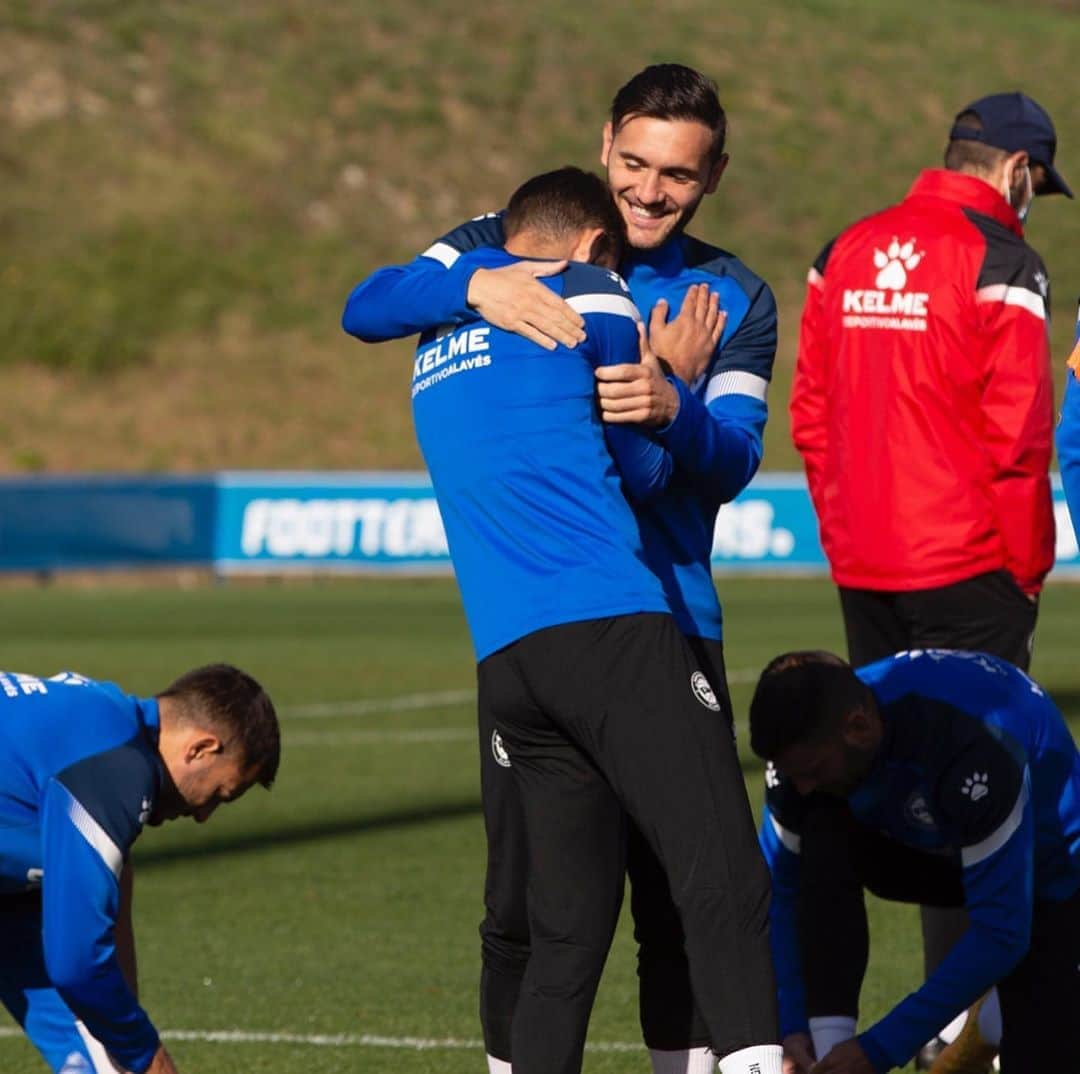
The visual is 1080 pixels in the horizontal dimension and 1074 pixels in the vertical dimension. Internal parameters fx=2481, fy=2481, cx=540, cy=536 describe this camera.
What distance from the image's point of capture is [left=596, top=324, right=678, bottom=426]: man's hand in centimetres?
445

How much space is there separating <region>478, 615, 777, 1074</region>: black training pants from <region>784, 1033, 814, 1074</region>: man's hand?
2.74ft

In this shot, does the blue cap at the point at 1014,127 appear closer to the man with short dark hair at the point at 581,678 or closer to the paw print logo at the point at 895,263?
the paw print logo at the point at 895,263

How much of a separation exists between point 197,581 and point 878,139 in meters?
29.5

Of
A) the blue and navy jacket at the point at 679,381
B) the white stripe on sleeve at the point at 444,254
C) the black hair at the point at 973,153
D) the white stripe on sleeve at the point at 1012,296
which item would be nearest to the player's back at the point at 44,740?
the blue and navy jacket at the point at 679,381

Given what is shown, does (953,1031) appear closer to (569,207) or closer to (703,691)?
(703,691)

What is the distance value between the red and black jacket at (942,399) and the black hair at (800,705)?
1.27m

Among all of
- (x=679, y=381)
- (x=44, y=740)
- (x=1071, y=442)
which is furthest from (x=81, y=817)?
(x=1071, y=442)

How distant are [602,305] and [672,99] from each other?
0.55m

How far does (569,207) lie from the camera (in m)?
4.69

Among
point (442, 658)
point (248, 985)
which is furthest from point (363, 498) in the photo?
point (248, 985)

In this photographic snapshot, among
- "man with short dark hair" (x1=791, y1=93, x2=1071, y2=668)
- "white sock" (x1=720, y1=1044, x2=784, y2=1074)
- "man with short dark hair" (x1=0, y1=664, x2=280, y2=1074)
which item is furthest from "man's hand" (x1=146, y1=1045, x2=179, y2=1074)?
"man with short dark hair" (x1=791, y1=93, x2=1071, y2=668)

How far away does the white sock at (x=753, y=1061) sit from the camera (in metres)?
4.35

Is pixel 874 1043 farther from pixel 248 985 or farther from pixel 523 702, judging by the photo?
pixel 248 985

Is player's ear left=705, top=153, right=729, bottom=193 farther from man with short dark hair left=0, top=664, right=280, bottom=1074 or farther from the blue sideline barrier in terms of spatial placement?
the blue sideline barrier
